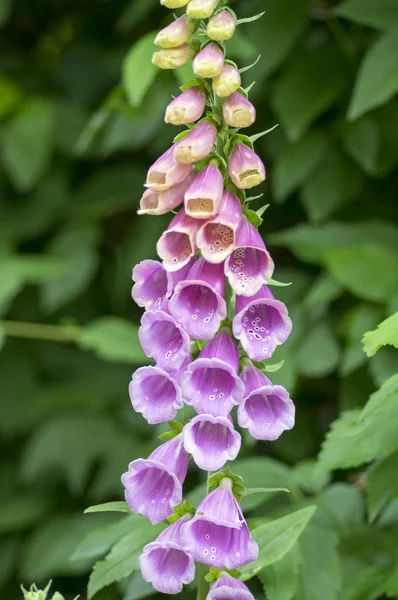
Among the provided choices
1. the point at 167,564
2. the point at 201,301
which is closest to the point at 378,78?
the point at 201,301

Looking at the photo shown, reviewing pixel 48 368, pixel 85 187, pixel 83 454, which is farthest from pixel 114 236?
pixel 83 454

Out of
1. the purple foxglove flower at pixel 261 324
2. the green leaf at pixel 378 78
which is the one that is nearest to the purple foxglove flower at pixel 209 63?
the purple foxglove flower at pixel 261 324

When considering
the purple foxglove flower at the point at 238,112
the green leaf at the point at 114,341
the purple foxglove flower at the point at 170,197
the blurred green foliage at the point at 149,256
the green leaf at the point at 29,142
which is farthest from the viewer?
the green leaf at the point at 29,142

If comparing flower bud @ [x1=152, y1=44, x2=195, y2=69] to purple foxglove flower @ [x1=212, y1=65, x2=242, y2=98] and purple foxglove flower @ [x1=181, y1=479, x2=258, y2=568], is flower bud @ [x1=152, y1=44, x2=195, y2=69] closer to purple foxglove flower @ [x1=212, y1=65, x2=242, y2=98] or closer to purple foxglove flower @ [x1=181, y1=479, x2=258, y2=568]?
purple foxglove flower @ [x1=212, y1=65, x2=242, y2=98]

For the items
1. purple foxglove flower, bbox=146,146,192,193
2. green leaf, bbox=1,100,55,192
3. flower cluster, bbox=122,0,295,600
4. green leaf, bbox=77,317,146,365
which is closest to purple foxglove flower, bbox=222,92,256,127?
flower cluster, bbox=122,0,295,600

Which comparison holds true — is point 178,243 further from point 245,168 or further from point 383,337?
point 383,337

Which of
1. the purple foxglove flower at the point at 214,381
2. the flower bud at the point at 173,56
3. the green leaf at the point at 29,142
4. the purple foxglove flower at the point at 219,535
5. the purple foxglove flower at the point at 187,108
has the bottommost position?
the green leaf at the point at 29,142

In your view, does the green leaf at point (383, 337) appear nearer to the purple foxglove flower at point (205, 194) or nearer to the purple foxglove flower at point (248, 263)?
the purple foxglove flower at point (248, 263)
